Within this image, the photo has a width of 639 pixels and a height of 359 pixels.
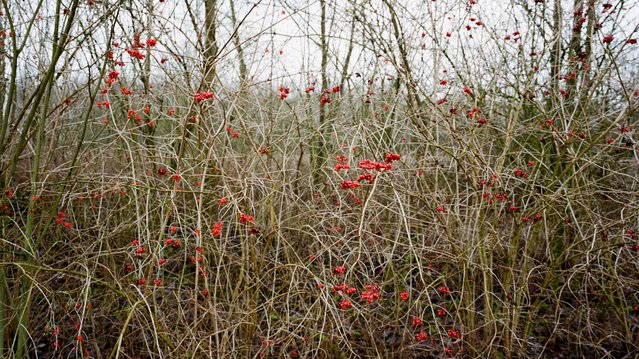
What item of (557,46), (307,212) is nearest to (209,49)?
(307,212)

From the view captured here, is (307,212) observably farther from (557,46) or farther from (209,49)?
(557,46)

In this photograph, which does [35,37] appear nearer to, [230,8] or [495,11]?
[230,8]

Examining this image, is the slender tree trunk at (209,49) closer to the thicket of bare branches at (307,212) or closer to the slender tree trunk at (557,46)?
the thicket of bare branches at (307,212)

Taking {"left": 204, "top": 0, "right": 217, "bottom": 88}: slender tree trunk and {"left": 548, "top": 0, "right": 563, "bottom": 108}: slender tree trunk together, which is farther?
{"left": 548, "top": 0, "right": 563, "bottom": 108}: slender tree trunk

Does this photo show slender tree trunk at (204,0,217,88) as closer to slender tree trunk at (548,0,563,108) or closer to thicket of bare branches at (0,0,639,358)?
thicket of bare branches at (0,0,639,358)

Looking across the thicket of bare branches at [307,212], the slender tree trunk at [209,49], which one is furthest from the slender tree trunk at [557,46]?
the slender tree trunk at [209,49]

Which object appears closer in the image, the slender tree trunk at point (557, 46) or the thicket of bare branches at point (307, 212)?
the thicket of bare branches at point (307, 212)

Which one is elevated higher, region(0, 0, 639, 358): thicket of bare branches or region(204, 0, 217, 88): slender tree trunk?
region(204, 0, 217, 88): slender tree trunk

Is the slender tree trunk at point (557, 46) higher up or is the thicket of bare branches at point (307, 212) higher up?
the slender tree trunk at point (557, 46)

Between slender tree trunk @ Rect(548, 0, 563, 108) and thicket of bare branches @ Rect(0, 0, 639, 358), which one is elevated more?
slender tree trunk @ Rect(548, 0, 563, 108)

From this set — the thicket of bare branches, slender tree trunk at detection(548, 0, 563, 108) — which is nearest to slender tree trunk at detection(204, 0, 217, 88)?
the thicket of bare branches

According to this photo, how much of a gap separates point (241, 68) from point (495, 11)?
2.35 meters

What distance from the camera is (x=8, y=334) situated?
301 centimetres

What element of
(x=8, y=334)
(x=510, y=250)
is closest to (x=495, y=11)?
(x=510, y=250)
